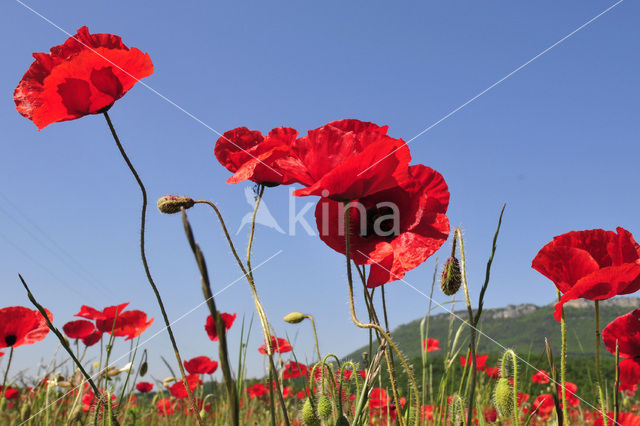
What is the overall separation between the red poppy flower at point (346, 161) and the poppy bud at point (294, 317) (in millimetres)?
581

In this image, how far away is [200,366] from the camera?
13.1 feet

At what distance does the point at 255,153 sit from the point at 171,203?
0.27 meters

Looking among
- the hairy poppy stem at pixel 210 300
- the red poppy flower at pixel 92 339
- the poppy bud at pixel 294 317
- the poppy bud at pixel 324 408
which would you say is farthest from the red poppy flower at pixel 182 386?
the hairy poppy stem at pixel 210 300

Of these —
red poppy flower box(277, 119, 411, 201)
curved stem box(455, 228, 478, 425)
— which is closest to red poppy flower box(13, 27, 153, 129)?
red poppy flower box(277, 119, 411, 201)

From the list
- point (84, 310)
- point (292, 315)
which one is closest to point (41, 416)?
point (84, 310)

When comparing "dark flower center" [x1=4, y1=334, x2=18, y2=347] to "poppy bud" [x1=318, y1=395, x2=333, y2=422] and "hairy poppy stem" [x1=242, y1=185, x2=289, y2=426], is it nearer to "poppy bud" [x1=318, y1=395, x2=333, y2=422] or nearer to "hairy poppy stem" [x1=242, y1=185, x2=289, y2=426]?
"hairy poppy stem" [x1=242, y1=185, x2=289, y2=426]

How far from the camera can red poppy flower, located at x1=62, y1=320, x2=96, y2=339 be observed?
2934 millimetres

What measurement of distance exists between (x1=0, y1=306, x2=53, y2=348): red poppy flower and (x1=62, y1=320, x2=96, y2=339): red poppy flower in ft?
1.93

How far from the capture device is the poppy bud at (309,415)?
1083 mm

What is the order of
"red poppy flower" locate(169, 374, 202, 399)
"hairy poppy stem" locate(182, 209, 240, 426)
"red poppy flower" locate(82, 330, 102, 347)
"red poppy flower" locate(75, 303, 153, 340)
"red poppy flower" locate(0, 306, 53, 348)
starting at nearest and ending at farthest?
"hairy poppy stem" locate(182, 209, 240, 426) < "red poppy flower" locate(0, 306, 53, 348) < "red poppy flower" locate(75, 303, 153, 340) < "red poppy flower" locate(82, 330, 102, 347) < "red poppy flower" locate(169, 374, 202, 399)

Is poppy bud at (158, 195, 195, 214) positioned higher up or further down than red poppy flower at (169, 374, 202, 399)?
higher up

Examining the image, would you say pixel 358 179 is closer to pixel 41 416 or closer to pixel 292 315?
pixel 292 315

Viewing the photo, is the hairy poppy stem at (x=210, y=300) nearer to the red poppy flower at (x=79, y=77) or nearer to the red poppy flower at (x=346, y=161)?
the red poppy flower at (x=346, y=161)

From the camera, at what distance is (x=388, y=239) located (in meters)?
1.19
